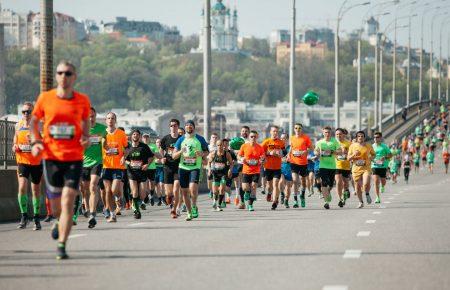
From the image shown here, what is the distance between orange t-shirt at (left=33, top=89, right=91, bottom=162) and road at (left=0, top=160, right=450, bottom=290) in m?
1.09

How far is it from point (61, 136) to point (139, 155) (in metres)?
10.4

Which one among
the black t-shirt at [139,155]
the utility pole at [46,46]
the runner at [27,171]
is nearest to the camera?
the runner at [27,171]

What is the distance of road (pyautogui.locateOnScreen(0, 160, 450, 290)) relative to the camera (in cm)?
1204

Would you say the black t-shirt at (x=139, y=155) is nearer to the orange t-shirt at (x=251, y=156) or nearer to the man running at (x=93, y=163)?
the man running at (x=93, y=163)

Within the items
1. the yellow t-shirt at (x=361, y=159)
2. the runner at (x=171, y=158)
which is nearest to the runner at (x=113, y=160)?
the runner at (x=171, y=158)

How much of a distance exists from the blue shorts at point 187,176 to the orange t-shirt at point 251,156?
4902mm

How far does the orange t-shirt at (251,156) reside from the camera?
2752cm

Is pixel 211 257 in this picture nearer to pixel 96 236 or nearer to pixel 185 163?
pixel 96 236

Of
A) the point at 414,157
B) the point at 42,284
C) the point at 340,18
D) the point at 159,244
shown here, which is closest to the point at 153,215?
the point at 159,244

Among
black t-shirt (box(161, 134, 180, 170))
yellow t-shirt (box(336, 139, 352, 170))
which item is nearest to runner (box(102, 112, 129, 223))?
black t-shirt (box(161, 134, 180, 170))

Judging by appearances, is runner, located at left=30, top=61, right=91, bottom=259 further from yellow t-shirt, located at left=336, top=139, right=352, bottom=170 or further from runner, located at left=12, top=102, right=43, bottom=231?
yellow t-shirt, located at left=336, top=139, right=352, bottom=170

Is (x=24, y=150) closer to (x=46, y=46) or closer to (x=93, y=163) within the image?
(x=93, y=163)

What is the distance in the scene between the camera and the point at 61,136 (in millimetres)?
14188

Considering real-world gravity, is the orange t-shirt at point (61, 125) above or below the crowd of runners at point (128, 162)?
above
